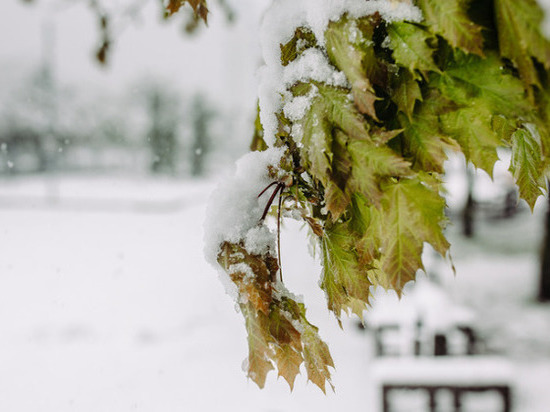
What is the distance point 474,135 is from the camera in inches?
25.2

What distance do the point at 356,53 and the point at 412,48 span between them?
0.07 m

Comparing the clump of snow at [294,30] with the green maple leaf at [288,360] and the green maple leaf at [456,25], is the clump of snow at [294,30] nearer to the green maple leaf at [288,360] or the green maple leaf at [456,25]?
the green maple leaf at [456,25]

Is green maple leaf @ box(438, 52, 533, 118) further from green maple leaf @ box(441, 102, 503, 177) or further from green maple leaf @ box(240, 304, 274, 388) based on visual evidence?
green maple leaf @ box(240, 304, 274, 388)

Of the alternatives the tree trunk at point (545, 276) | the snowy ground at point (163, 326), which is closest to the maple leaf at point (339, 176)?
the snowy ground at point (163, 326)

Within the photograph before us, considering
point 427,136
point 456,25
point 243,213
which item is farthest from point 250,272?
point 456,25

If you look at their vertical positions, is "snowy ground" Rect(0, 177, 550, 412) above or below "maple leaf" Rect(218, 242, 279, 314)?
below

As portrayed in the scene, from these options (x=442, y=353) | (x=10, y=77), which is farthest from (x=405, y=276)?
(x=10, y=77)

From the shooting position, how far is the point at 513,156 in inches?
31.3

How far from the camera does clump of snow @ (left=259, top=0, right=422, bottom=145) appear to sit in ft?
2.10

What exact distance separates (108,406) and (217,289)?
3393mm

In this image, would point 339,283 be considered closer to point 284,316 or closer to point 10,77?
point 284,316

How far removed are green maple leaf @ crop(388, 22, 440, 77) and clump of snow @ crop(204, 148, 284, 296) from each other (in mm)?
262

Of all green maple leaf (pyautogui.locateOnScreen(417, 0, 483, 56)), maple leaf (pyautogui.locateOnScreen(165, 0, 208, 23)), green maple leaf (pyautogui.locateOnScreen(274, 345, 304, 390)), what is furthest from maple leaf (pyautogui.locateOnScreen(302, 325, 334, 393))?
maple leaf (pyautogui.locateOnScreen(165, 0, 208, 23))

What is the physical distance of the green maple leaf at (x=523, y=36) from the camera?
1.67 feet
